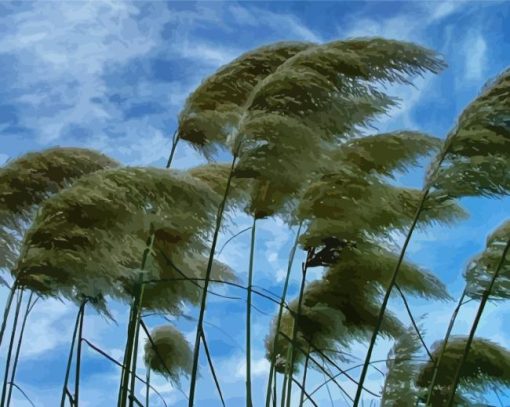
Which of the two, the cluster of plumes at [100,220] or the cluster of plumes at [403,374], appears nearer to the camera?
the cluster of plumes at [100,220]

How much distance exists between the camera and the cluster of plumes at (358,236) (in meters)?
3.22

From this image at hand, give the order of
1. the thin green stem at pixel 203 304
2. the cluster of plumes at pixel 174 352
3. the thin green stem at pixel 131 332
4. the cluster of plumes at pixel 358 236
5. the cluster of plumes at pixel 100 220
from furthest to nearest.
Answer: the cluster of plumes at pixel 174 352
the cluster of plumes at pixel 358 236
the thin green stem at pixel 131 332
the thin green stem at pixel 203 304
the cluster of plumes at pixel 100 220

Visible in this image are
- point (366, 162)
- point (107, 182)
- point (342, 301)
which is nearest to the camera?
point (107, 182)

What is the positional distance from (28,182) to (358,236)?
4.32ft

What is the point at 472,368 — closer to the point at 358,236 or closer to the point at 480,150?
the point at 358,236

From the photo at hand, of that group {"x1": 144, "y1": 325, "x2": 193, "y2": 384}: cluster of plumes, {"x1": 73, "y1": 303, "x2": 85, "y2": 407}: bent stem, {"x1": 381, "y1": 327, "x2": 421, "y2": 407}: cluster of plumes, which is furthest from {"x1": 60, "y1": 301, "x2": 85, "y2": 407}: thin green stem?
{"x1": 381, "y1": 327, "x2": 421, "y2": 407}: cluster of plumes

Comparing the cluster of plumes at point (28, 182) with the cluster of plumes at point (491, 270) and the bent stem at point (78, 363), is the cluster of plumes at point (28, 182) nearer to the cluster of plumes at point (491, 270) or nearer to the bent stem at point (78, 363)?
the bent stem at point (78, 363)

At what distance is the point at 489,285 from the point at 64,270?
146cm

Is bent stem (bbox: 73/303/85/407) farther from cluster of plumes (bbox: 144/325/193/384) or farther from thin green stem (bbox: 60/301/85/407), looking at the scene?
cluster of plumes (bbox: 144/325/193/384)

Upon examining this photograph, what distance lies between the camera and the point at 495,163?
2750 millimetres

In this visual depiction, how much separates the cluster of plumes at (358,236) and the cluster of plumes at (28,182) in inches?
36.1

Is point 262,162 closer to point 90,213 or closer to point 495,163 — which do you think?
point 90,213

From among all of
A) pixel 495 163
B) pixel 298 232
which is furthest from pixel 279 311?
pixel 495 163

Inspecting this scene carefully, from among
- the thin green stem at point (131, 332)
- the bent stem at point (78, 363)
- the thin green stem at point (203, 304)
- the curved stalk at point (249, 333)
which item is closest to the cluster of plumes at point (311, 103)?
the thin green stem at point (203, 304)
